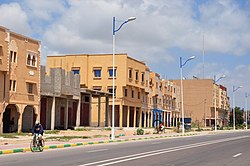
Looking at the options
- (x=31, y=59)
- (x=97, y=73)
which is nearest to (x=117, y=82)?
(x=97, y=73)

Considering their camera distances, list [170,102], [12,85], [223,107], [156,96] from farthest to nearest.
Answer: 1. [223,107]
2. [170,102]
3. [156,96]
4. [12,85]

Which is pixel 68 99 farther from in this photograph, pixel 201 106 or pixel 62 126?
pixel 201 106

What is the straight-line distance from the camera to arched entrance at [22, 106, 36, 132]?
46094 mm

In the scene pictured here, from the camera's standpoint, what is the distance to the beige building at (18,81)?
4006 cm

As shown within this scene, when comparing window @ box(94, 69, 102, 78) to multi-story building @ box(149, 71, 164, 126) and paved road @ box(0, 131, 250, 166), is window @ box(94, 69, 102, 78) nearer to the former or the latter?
multi-story building @ box(149, 71, 164, 126)

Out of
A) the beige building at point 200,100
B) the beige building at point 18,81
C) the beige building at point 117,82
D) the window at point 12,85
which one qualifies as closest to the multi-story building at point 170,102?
the beige building at point 117,82

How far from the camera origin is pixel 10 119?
4441cm

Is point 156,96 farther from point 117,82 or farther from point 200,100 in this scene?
point 200,100

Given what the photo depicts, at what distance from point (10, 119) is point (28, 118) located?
9.17 ft

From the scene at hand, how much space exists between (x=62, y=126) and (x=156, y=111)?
111 feet

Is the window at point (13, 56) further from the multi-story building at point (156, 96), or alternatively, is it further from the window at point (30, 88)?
the multi-story building at point (156, 96)

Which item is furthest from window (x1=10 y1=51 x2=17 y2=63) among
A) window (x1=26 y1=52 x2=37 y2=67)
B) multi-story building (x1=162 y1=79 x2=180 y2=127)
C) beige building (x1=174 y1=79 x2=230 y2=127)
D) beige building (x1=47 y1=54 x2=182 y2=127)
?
beige building (x1=174 y1=79 x2=230 y2=127)

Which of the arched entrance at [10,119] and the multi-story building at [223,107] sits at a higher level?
the multi-story building at [223,107]

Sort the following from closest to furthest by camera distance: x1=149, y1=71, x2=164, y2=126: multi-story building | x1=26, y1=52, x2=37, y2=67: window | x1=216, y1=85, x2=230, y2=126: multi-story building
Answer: x1=26, y1=52, x2=37, y2=67: window, x1=149, y1=71, x2=164, y2=126: multi-story building, x1=216, y1=85, x2=230, y2=126: multi-story building
